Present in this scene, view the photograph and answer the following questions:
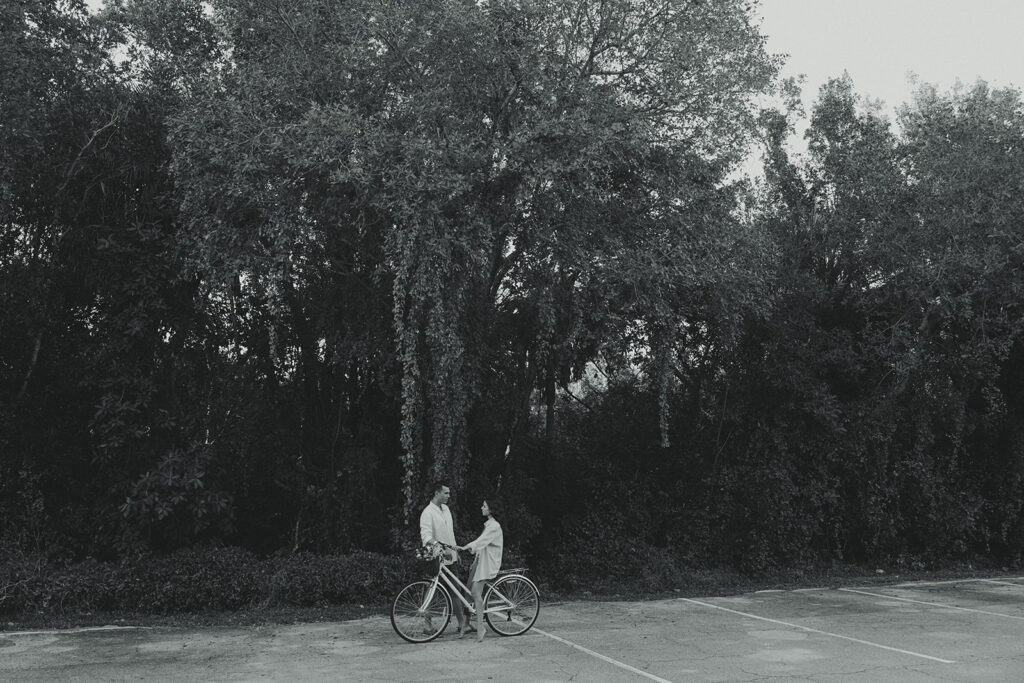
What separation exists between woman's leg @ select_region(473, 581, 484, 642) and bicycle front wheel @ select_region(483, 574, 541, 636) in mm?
209

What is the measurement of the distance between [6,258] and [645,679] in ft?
31.1

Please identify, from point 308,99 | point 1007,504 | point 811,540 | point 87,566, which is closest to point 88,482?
point 87,566

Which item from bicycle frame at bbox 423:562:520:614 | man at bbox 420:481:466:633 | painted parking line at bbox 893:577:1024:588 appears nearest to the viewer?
bicycle frame at bbox 423:562:520:614

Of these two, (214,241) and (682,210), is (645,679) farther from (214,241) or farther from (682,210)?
(214,241)

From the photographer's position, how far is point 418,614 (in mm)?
9398

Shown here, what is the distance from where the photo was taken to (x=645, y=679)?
7.86 metres

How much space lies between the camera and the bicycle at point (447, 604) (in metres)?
9.38

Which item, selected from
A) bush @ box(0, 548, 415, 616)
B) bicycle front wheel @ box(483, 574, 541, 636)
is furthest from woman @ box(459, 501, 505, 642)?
bush @ box(0, 548, 415, 616)

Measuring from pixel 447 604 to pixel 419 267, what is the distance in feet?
12.4

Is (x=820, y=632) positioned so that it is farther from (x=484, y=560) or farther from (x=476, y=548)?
(x=476, y=548)

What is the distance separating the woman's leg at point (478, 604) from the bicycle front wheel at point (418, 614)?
0.93ft

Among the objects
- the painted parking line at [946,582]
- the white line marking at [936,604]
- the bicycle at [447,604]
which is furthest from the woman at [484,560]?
the painted parking line at [946,582]

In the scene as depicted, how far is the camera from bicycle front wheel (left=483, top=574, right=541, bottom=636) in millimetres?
9828

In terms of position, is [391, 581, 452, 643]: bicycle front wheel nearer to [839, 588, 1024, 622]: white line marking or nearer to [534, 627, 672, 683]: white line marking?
[534, 627, 672, 683]: white line marking
